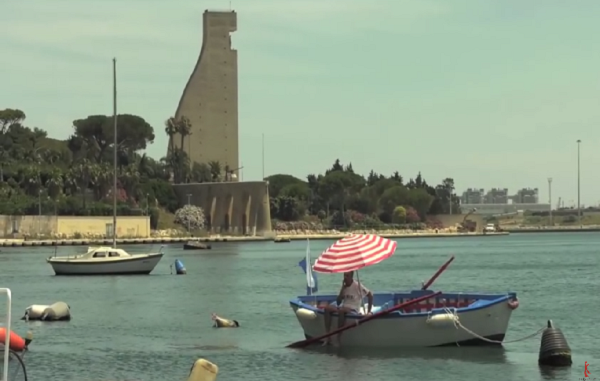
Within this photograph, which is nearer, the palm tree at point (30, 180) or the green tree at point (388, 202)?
the palm tree at point (30, 180)

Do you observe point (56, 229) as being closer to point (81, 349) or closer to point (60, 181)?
point (60, 181)

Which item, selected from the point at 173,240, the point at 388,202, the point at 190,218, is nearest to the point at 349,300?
the point at 173,240

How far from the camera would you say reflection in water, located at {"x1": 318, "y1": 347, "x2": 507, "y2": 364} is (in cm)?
2538

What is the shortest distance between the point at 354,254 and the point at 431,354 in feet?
10.6

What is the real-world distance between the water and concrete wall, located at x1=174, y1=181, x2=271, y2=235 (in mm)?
88622

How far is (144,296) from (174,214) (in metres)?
111

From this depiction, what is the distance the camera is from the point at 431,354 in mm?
25656

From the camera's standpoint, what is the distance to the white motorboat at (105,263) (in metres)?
58.6

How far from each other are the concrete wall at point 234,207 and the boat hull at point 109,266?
305 feet

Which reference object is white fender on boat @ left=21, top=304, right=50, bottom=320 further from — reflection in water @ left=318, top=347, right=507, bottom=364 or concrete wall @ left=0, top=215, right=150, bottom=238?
concrete wall @ left=0, top=215, right=150, bottom=238

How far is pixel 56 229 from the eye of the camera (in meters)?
132

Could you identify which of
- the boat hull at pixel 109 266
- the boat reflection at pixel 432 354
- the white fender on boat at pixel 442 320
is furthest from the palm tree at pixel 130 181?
the white fender on boat at pixel 442 320

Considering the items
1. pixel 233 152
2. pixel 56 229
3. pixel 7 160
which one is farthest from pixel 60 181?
pixel 233 152

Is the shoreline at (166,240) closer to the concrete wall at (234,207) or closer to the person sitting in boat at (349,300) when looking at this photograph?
the concrete wall at (234,207)
